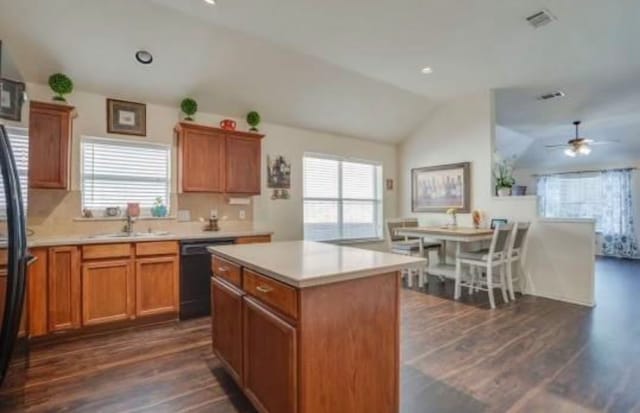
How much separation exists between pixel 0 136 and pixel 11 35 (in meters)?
1.92

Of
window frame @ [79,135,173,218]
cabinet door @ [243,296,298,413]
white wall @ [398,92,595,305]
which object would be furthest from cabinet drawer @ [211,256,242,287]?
white wall @ [398,92,595,305]

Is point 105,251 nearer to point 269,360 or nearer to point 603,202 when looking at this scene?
point 269,360

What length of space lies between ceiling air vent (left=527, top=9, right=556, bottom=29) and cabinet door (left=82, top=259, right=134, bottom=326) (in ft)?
14.7

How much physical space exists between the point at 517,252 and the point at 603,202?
5239mm

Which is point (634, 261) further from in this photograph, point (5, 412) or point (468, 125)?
point (5, 412)

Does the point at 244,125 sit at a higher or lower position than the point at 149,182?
higher

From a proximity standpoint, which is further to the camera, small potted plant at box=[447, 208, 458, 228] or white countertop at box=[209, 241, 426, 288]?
small potted plant at box=[447, 208, 458, 228]

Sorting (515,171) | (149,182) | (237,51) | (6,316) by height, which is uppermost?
(237,51)

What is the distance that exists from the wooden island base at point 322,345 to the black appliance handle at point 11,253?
1.29 meters

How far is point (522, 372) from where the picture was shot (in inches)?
92.2

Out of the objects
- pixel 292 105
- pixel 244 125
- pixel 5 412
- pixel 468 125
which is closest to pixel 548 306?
pixel 468 125

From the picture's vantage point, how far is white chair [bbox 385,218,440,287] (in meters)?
5.00

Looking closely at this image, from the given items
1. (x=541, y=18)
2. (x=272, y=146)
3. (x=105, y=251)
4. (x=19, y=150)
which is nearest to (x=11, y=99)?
(x=19, y=150)

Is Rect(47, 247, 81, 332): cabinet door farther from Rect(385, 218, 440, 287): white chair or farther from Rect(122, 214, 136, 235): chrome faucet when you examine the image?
Rect(385, 218, 440, 287): white chair
